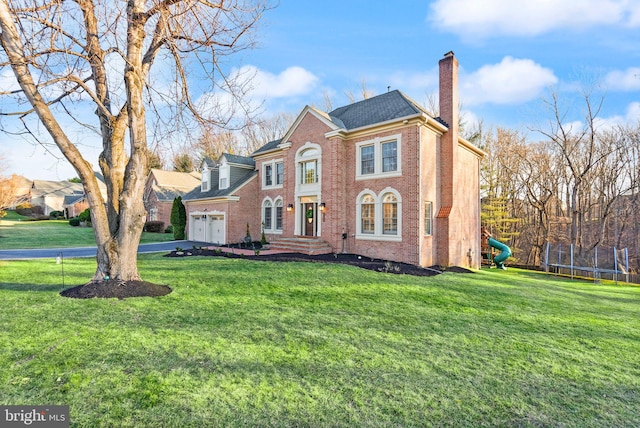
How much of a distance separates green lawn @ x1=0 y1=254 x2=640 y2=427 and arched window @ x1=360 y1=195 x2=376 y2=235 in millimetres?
6708

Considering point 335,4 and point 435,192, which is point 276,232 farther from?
point 335,4

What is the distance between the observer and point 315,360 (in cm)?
387

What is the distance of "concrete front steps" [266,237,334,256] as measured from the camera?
47.0 feet

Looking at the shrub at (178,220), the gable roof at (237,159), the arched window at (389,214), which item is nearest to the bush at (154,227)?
the shrub at (178,220)

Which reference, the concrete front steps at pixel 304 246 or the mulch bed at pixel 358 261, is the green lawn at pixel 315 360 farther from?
the concrete front steps at pixel 304 246

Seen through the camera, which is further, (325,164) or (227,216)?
(227,216)

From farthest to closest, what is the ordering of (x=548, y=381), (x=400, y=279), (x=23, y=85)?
(x=400, y=279) < (x=23, y=85) < (x=548, y=381)

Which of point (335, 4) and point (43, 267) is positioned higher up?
point (335, 4)

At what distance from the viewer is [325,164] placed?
15070mm

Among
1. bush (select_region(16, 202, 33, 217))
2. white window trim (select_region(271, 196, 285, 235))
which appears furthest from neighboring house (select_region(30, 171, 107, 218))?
white window trim (select_region(271, 196, 285, 235))

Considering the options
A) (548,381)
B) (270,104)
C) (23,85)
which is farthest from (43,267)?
(548,381)

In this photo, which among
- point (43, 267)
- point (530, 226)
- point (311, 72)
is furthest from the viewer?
point (530, 226)

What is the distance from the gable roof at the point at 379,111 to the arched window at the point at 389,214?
347cm

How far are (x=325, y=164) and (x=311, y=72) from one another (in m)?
5.03
